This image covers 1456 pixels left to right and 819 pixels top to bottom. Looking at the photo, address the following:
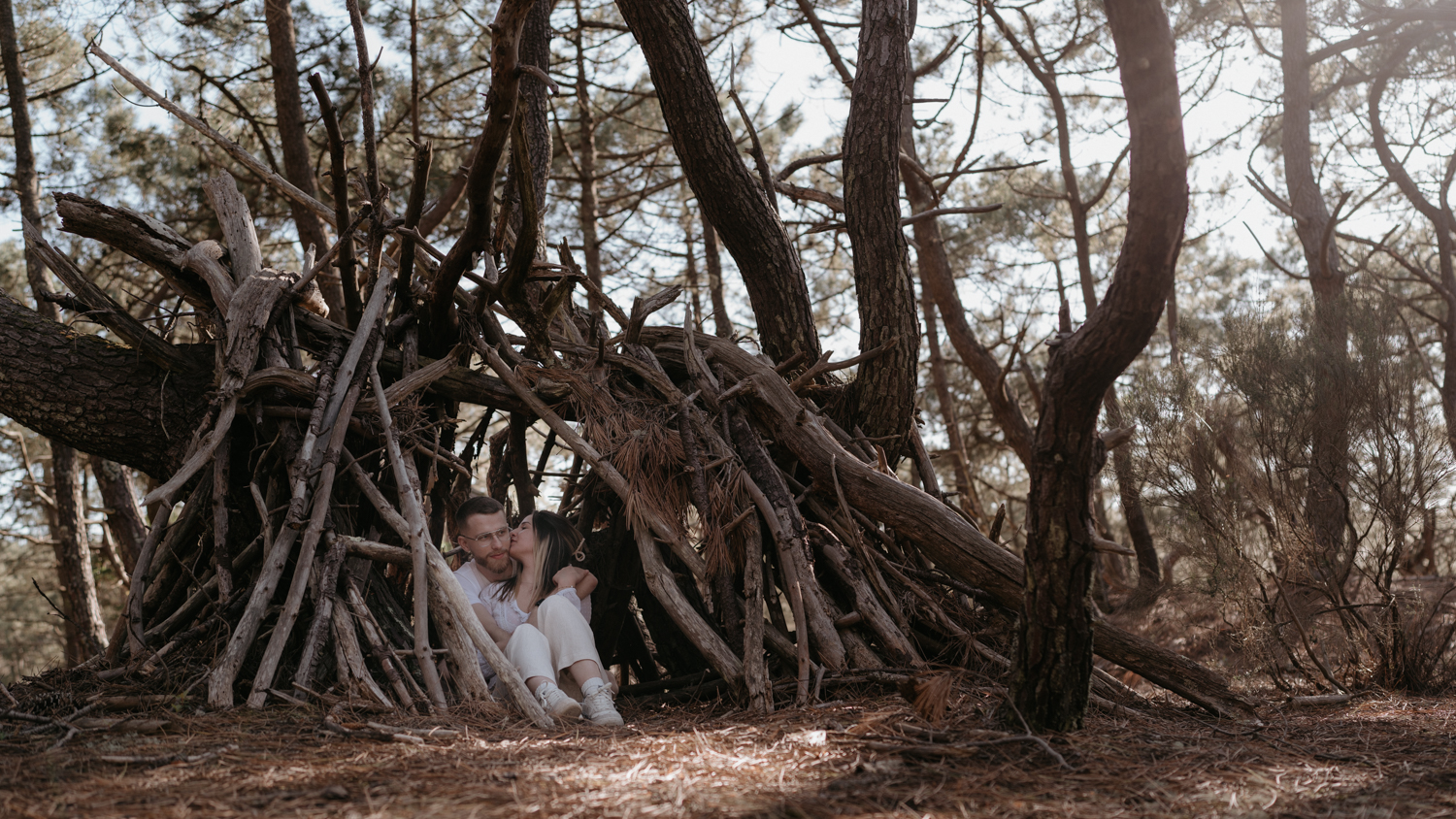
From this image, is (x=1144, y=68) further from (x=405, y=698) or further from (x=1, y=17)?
(x=1, y=17)

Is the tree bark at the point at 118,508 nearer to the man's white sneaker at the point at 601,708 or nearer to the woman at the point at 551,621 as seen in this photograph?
the woman at the point at 551,621

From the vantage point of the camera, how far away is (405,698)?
302cm

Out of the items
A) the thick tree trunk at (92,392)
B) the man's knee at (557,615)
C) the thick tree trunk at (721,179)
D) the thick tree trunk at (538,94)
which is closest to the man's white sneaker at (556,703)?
the man's knee at (557,615)

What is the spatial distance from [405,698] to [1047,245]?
925cm

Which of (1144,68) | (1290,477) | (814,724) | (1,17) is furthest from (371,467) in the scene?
(1,17)

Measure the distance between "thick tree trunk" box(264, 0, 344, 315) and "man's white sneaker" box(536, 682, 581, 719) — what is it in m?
4.53

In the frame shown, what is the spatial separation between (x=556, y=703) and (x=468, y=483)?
1.77 m

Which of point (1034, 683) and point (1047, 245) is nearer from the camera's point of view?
point (1034, 683)

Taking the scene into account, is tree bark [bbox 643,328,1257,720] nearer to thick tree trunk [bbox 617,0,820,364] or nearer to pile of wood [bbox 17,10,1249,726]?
pile of wood [bbox 17,10,1249,726]

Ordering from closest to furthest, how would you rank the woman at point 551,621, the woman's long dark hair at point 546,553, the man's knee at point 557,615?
the woman at point 551,621 < the man's knee at point 557,615 < the woman's long dark hair at point 546,553

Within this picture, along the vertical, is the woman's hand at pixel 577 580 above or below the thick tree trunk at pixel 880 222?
below

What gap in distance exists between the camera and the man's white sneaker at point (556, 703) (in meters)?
3.09

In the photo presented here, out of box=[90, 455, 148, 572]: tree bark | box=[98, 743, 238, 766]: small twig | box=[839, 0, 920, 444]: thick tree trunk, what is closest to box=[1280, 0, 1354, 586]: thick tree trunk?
box=[839, 0, 920, 444]: thick tree trunk

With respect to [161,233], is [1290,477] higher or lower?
lower
